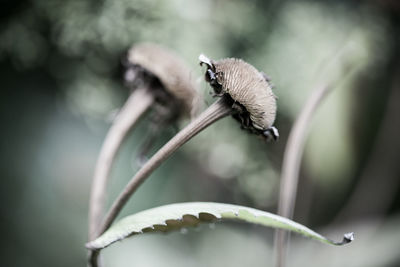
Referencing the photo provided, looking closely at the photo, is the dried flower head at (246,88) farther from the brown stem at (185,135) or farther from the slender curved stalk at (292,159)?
the slender curved stalk at (292,159)

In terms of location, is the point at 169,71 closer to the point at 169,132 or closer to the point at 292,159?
the point at 292,159

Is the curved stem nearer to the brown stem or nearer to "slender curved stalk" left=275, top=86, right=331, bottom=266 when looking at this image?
the brown stem

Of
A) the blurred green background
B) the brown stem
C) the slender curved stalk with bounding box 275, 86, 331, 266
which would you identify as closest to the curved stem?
the brown stem

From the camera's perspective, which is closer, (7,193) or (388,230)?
(7,193)

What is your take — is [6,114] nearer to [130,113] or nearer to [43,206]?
[43,206]

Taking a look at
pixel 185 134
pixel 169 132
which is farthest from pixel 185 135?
pixel 169 132

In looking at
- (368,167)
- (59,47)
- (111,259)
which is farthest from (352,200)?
(59,47)

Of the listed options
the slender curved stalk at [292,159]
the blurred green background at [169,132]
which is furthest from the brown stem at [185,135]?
the blurred green background at [169,132]
